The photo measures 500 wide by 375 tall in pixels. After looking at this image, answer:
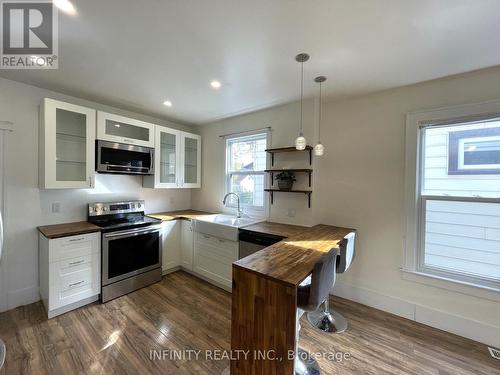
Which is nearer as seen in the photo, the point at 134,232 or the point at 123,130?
the point at 134,232

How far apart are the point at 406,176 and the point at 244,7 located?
7.15 ft

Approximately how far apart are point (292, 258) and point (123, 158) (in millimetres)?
2627

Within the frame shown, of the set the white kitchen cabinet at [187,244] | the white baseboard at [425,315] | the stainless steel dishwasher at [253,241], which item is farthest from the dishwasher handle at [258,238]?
the white baseboard at [425,315]

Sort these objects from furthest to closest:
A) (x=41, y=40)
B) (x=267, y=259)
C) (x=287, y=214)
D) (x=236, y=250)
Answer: (x=287, y=214) < (x=236, y=250) < (x=41, y=40) < (x=267, y=259)

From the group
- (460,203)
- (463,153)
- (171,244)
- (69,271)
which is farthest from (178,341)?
(463,153)

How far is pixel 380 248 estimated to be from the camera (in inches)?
95.7

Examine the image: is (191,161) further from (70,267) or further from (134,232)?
(70,267)

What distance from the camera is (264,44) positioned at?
1.64m

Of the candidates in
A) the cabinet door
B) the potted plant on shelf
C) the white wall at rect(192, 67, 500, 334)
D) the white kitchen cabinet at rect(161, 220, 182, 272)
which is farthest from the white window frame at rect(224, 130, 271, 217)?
the white kitchen cabinet at rect(161, 220, 182, 272)

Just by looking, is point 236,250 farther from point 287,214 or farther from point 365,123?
point 365,123

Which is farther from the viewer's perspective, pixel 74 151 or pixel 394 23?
pixel 74 151

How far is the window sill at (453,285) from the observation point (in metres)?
1.90

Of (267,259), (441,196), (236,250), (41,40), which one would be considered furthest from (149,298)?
(441,196)

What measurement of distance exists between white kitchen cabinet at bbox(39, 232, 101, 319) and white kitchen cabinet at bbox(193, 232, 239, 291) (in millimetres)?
1188
